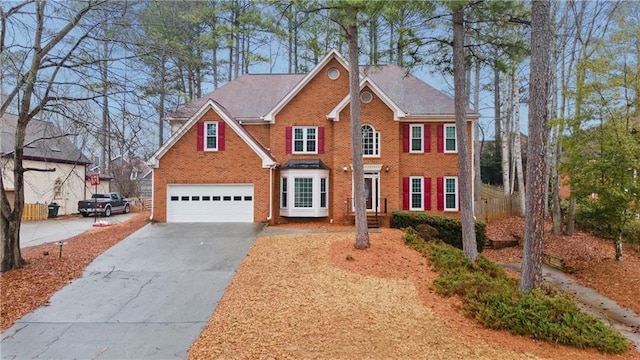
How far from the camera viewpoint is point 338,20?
10.9m

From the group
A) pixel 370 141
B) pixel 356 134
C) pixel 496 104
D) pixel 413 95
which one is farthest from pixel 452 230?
pixel 496 104

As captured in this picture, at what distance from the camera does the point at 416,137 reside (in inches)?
685

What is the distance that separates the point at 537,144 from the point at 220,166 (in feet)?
40.7

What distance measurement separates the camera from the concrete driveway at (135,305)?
6.09 m

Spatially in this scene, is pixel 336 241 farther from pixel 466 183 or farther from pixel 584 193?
pixel 584 193

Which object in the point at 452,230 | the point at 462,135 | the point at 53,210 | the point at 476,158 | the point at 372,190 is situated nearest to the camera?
the point at 462,135

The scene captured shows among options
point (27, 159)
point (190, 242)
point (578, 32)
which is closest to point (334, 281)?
point (190, 242)

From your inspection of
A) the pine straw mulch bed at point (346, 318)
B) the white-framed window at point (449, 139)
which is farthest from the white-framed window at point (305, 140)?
the pine straw mulch bed at point (346, 318)

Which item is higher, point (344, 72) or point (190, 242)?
point (344, 72)

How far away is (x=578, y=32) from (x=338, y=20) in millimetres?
12301

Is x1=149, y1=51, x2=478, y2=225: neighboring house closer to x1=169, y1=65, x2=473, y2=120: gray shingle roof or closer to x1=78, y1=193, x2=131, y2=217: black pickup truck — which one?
x1=169, y1=65, x2=473, y2=120: gray shingle roof

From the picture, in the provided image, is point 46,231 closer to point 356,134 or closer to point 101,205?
point 101,205

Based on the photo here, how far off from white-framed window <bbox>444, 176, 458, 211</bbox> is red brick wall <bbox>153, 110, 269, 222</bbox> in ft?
28.1

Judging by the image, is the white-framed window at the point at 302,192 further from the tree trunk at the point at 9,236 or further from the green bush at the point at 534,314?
the tree trunk at the point at 9,236
